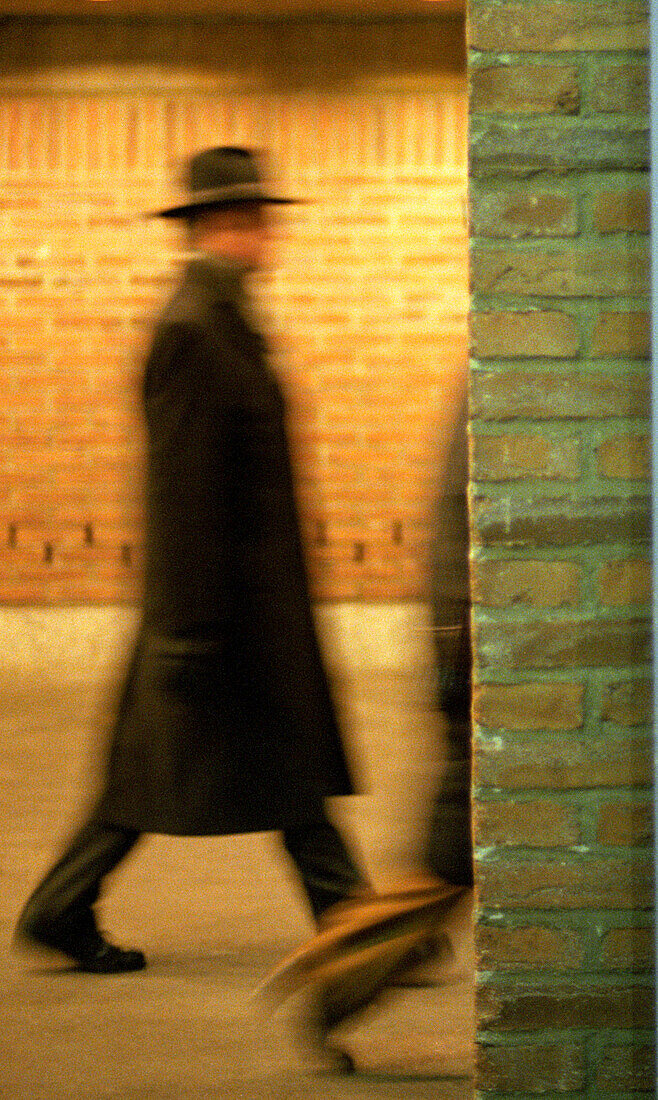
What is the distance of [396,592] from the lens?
27.8ft

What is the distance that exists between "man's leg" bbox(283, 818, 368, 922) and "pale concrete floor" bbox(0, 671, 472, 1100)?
4.8 inches

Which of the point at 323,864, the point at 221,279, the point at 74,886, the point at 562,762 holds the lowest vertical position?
the point at 74,886

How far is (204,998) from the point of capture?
11.5 ft

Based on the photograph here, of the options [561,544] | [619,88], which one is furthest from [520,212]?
[561,544]

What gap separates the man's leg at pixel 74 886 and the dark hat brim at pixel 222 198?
1.43 meters

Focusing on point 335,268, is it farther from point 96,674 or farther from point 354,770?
point 354,770

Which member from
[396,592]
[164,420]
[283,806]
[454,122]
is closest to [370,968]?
[283,806]

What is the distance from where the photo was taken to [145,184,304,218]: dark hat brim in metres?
3.39

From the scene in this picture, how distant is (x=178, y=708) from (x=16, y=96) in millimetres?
6040

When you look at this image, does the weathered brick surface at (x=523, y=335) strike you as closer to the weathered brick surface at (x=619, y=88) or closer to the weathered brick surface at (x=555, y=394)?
the weathered brick surface at (x=555, y=394)

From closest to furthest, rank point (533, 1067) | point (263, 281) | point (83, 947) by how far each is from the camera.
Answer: point (533, 1067) → point (83, 947) → point (263, 281)

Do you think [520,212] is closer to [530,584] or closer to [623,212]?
[623,212]

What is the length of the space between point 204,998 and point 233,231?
177 cm

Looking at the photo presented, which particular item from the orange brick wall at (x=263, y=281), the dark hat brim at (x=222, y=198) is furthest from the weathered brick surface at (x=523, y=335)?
the orange brick wall at (x=263, y=281)
